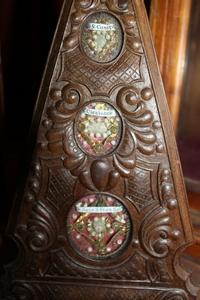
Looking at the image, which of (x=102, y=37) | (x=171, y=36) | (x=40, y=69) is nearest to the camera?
(x=102, y=37)

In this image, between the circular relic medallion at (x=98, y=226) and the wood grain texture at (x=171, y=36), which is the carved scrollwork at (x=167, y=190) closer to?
the circular relic medallion at (x=98, y=226)

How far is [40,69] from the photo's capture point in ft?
3.64

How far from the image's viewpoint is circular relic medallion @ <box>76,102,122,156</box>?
2.38 feet

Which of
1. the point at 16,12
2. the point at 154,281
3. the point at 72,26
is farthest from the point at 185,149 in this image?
the point at 16,12

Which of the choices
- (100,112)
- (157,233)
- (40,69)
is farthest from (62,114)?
(40,69)

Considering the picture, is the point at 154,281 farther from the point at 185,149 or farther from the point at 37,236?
the point at 185,149

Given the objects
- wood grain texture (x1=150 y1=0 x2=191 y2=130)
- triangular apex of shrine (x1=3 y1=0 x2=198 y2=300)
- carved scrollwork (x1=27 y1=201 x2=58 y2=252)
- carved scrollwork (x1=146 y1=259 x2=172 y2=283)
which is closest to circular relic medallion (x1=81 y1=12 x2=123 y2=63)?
triangular apex of shrine (x1=3 y1=0 x2=198 y2=300)

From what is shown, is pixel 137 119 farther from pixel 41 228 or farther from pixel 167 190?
pixel 41 228

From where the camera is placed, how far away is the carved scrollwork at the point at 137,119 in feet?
2.36

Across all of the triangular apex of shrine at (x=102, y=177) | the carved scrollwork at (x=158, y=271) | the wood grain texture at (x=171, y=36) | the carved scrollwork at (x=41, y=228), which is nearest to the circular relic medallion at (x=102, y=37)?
the triangular apex of shrine at (x=102, y=177)

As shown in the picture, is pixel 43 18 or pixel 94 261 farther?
pixel 43 18

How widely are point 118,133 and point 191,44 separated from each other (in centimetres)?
37

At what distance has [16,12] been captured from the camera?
1045 millimetres

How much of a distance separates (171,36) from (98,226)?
484 mm
